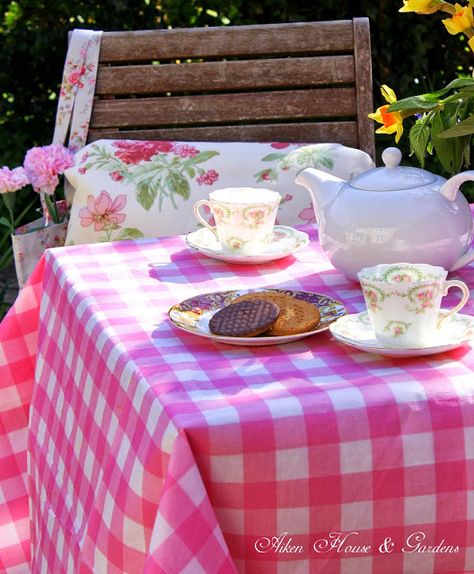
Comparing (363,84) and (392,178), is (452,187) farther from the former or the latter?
(363,84)

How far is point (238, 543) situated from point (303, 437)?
0.13 meters

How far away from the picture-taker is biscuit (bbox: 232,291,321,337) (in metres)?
1.35

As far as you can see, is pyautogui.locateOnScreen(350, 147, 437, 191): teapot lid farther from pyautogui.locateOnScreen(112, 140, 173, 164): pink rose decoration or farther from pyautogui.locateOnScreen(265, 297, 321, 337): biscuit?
pyautogui.locateOnScreen(112, 140, 173, 164): pink rose decoration

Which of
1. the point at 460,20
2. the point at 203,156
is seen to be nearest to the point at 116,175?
the point at 203,156

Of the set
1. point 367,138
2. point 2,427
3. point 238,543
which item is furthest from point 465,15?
point 367,138

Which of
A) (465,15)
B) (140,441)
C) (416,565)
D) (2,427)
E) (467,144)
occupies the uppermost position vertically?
(465,15)

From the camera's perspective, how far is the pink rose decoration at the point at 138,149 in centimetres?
267

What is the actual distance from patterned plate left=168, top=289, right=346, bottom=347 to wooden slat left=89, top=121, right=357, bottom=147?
1.36 metres

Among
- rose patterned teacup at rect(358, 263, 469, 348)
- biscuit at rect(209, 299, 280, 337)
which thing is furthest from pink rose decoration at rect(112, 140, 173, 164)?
rose patterned teacup at rect(358, 263, 469, 348)

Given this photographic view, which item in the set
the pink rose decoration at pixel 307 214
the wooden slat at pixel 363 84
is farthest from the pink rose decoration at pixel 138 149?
the wooden slat at pixel 363 84

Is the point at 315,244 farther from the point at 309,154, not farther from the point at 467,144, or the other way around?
the point at 309,154

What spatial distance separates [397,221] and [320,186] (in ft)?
0.67

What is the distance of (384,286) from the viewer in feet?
4.16

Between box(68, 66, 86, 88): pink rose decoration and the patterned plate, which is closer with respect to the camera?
the patterned plate
